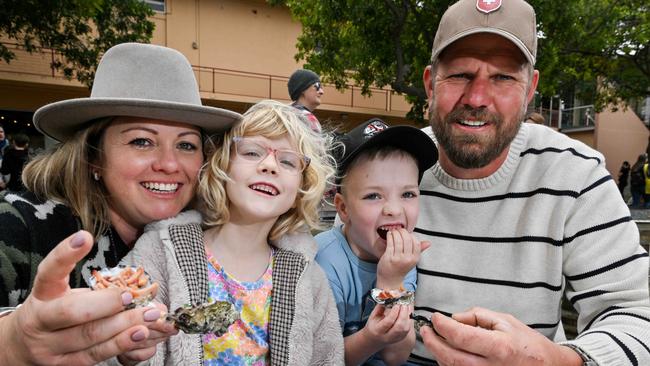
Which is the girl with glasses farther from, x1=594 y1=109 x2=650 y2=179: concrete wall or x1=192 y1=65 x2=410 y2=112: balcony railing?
x1=594 y1=109 x2=650 y2=179: concrete wall

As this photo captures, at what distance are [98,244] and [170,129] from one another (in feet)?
1.89

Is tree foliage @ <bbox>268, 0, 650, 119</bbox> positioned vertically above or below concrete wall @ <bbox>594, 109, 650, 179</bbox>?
above

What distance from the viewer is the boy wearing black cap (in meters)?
2.03

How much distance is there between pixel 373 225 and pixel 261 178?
61cm

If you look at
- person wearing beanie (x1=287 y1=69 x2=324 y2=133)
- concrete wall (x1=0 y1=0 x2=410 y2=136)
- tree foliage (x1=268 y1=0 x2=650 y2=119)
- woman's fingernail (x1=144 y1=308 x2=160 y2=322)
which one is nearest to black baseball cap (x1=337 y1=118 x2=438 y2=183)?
woman's fingernail (x1=144 y1=308 x2=160 y2=322)

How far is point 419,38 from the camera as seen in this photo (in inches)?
485

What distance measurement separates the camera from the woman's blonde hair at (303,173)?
6.56 ft

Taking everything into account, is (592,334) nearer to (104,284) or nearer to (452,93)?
(452,93)

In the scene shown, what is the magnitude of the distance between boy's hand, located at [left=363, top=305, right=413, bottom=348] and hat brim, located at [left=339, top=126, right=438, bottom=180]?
77 cm

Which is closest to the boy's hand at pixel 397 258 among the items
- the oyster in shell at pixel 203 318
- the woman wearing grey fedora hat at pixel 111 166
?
the oyster in shell at pixel 203 318

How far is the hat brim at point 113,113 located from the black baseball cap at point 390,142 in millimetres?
618

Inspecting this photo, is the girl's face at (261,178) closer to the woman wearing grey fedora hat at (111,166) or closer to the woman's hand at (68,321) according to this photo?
the woman wearing grey fedora hat at (111,166)

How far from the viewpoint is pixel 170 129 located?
1.93 meters

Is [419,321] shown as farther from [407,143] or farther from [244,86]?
[244,86]
